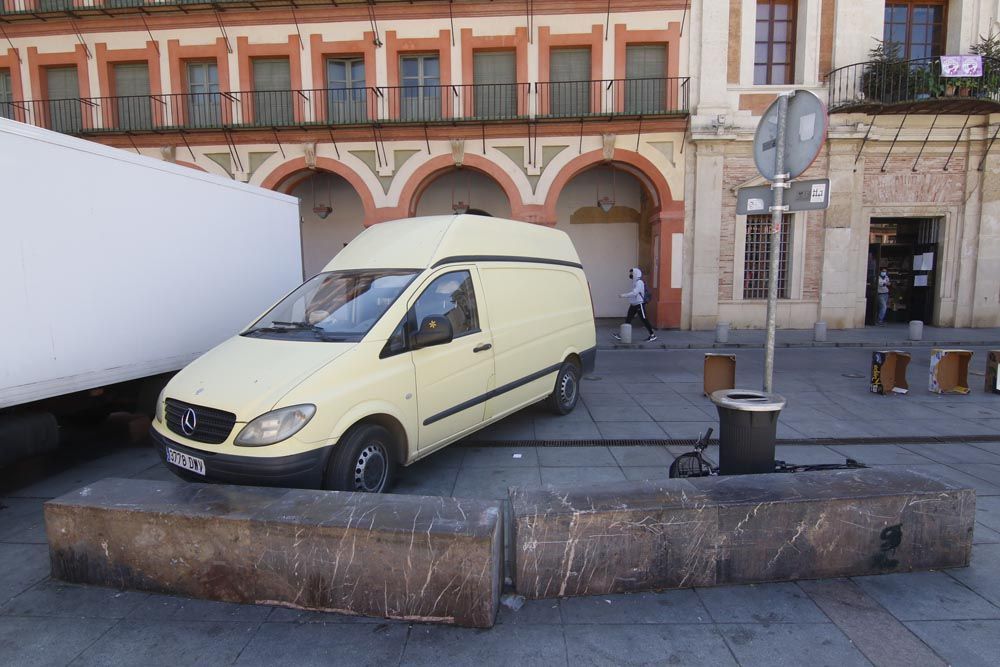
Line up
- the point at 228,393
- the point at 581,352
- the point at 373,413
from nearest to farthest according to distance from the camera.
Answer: the point at 228,393
the point at 373,413
the point at 581,352

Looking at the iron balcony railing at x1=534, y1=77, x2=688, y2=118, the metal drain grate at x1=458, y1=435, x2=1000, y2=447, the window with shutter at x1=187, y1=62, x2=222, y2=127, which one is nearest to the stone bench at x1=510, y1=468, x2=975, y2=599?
the metal drain grate at x1=458, y1=435, x2=1000, y2=447

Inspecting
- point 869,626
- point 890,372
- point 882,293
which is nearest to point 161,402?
point 869,626

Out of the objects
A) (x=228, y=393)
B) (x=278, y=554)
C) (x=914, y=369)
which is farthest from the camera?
(x=914, y=369)

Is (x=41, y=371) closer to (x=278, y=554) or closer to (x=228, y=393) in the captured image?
(x=228, y=393)

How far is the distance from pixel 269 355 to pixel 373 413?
938 millimetres

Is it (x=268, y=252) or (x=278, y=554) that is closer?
(x=278, y=554)

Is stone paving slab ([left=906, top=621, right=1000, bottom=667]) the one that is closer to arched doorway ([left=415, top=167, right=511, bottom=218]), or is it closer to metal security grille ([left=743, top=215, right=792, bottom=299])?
metal security grille ([left=743, top=215, right=792, bottom=299])

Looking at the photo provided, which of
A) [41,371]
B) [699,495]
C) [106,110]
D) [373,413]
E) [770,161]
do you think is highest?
[106,110]

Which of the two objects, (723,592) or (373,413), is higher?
(373,413)

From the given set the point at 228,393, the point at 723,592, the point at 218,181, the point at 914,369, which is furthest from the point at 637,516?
the point at 914,369

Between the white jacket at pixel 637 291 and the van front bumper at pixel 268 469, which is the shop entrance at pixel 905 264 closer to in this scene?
the white jacket at pixel 637 291

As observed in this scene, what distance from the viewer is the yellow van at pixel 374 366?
11.4ft

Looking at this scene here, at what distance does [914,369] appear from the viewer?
9.55 m

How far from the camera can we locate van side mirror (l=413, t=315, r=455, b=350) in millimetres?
4129
